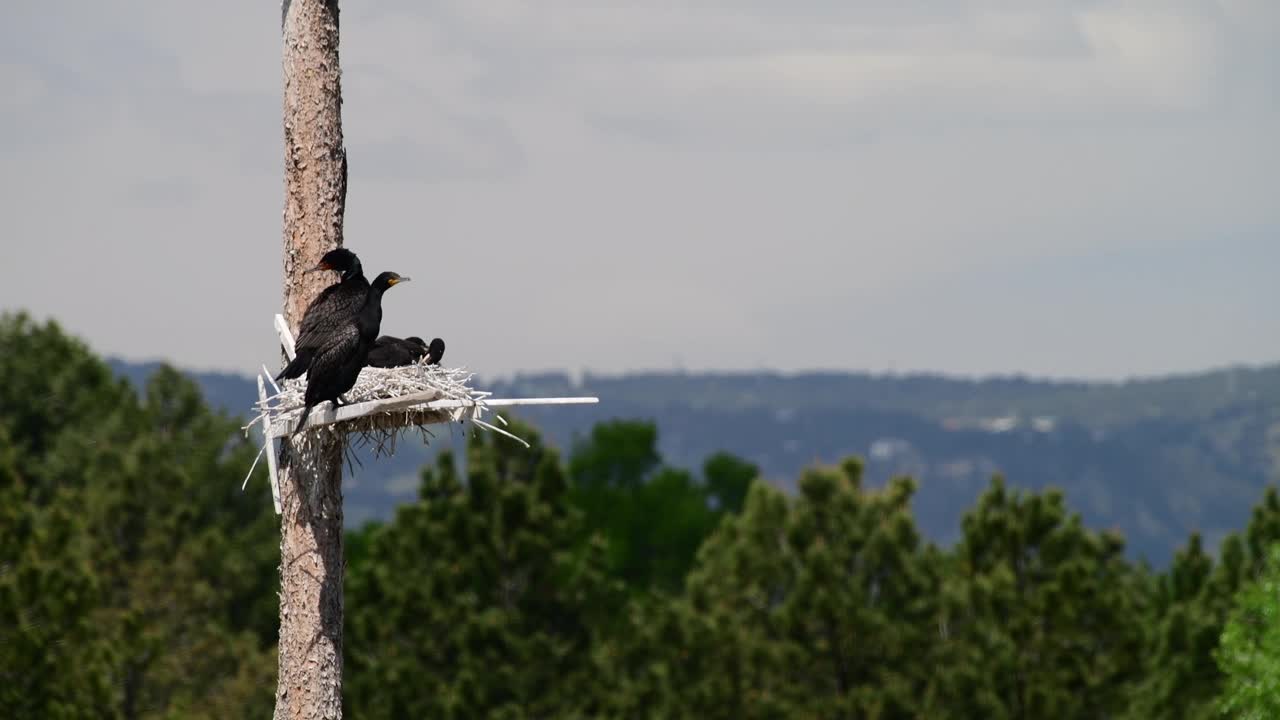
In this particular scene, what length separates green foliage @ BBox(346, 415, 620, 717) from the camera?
39812 millimetres

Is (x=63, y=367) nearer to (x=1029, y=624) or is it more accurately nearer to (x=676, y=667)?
(x=676, y=667)

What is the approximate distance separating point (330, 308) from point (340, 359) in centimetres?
68

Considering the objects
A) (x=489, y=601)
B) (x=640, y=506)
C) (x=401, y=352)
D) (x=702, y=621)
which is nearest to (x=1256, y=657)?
(x=702, y=621)

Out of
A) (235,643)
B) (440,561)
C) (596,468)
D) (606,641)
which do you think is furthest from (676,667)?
(596,468)

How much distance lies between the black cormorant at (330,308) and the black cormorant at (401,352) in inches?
29.7

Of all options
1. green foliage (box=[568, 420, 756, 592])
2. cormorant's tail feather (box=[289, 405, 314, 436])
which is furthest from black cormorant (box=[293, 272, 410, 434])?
green foliage (box=[568, 420, 756, 592])

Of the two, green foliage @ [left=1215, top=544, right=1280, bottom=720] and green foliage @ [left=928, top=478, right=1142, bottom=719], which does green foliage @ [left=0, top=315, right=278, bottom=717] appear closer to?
green foliage @ [left=928, top=478, right=1142, bottom=719]

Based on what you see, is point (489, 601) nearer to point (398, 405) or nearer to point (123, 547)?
point (123, 547)

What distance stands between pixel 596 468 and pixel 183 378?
61257mm

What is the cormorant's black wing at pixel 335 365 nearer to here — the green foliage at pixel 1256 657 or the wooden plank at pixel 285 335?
the wooden plank at pixel 285 335

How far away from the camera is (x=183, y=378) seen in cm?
6575

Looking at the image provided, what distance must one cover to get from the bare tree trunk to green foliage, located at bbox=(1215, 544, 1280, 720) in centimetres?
1700

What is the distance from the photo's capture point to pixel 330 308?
586 inches

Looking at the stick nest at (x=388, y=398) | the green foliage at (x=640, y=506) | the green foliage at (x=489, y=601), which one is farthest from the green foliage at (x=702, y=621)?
the green foliage at (x=640, y=506)
